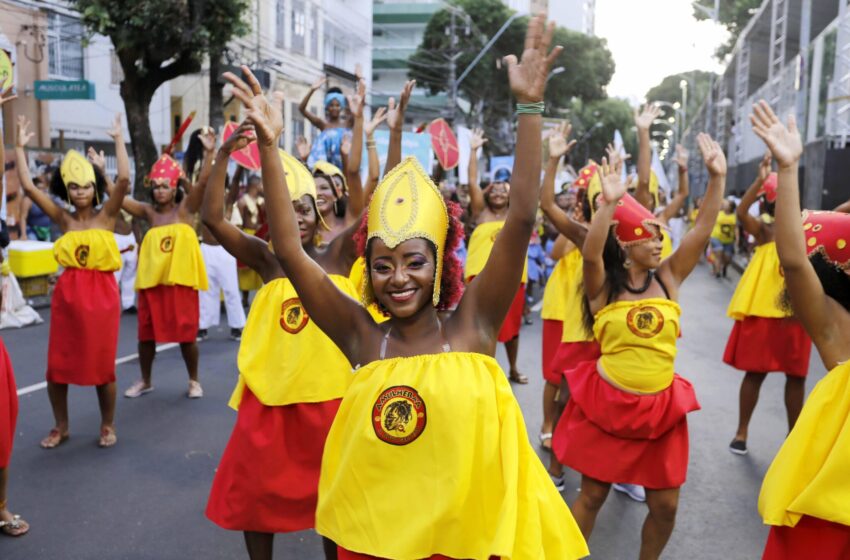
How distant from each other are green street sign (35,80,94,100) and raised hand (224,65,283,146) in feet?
49.7

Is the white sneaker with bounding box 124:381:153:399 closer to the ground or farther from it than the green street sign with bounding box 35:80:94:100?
closer to the ground

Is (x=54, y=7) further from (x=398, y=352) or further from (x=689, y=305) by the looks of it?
(x=398, y=352)

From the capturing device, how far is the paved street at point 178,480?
441 centimetres

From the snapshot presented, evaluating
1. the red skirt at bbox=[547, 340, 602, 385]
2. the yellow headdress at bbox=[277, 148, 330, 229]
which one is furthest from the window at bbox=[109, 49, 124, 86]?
the yellow headdress at bbox=[277, 148, 330, 229]

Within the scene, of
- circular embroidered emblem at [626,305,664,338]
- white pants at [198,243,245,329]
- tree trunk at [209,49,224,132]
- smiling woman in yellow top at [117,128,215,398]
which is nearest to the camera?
circular embroidered emblem at [626,305,664,338]

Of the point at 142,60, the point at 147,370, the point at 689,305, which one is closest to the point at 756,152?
the point at 689,305

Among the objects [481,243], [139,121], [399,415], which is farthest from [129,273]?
[399,415]

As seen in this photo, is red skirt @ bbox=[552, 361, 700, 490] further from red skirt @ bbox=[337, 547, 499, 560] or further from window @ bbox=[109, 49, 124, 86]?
window @ bbox=[109, 49, 124, 86]

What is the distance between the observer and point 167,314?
7.03m

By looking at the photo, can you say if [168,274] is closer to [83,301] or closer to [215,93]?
[83,301]

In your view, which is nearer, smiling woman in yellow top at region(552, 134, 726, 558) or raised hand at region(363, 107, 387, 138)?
smiling woman in yellow top at region(552, 134, 726, 558)

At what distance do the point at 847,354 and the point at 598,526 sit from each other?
234 centimetres

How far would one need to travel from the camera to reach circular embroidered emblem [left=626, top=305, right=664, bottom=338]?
3.97 metres

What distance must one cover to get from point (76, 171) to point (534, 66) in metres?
4.35
